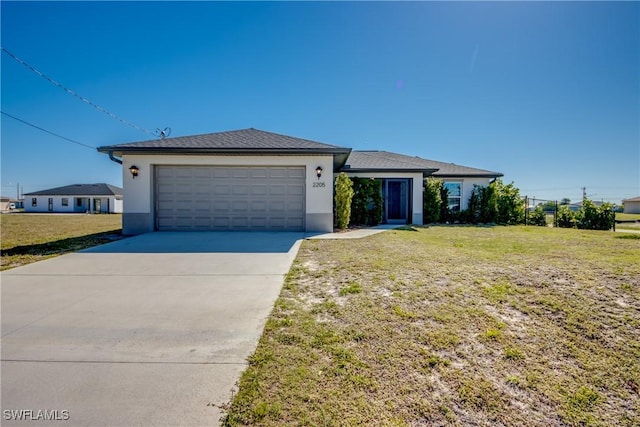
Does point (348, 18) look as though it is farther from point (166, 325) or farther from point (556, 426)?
point (556, 426)

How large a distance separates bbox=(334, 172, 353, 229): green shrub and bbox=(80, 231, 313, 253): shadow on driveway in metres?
1.80

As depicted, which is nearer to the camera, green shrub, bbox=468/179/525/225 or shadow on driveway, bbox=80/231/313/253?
shadow on driveway, bbox=80/231/313/253

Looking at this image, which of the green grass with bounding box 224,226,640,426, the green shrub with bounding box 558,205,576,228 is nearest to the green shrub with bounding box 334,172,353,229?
the green grass with bounding box 224,226,640,426

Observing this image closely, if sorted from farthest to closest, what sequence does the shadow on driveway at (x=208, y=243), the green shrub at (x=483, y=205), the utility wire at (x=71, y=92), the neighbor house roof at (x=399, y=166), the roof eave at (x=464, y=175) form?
the roof eave at (x=464, y=175) → the green shrub at (x=483, y=205) → the neighbor house roof at (x=399, y=166) → the utility wire at (x=71, y=92) → the shadow on driveway at (x=208, y=243)

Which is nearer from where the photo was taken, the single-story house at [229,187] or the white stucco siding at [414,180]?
the single-story house at [229,187]

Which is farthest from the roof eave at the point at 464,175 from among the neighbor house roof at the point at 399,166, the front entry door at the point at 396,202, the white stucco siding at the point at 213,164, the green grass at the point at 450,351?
the green grass at the point at 450,351

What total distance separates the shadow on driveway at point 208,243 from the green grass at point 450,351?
121 inches

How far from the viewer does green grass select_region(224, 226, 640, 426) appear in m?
1.79

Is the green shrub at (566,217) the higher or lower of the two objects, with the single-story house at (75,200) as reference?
lower

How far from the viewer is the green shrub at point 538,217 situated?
14.1 metres

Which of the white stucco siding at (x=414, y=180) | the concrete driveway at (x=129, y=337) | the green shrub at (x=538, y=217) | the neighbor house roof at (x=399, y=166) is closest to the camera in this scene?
the concrete driveway at (x=129, y=337)

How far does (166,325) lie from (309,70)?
39.3ft

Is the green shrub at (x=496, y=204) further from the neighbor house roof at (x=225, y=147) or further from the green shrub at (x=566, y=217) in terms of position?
the neighbor house roof at (x=225, y=147)

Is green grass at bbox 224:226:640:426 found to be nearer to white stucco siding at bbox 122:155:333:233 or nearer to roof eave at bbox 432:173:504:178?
white stucco siding at bbox 122:155:333:233
